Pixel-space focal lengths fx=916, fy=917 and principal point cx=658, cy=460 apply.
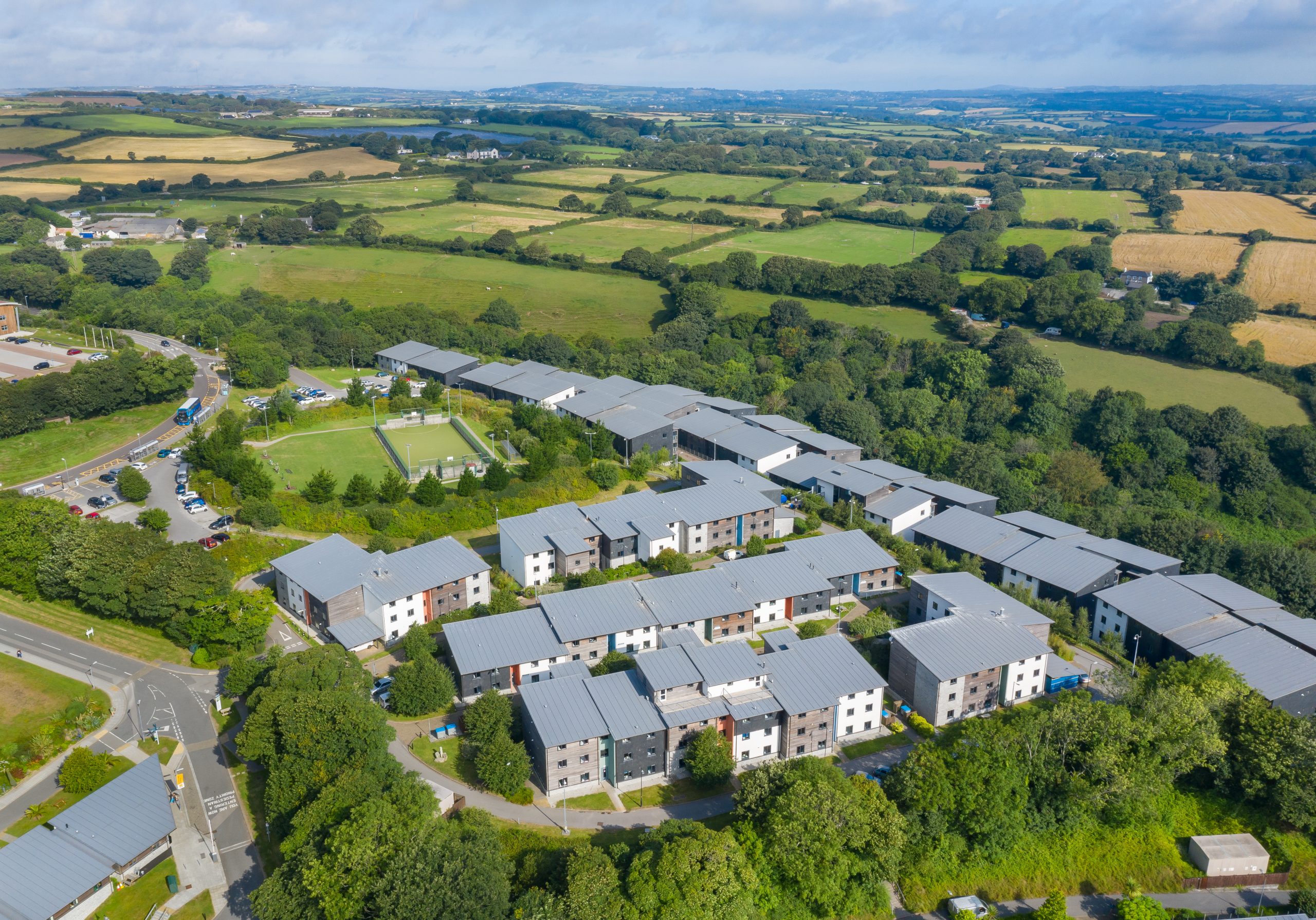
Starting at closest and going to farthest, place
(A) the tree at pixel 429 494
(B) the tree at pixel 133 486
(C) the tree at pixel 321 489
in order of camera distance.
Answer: (C) the tree at pixel 321 489 < (A) the tree at pixel 429 494 < (B) the tree at pixel 133 486

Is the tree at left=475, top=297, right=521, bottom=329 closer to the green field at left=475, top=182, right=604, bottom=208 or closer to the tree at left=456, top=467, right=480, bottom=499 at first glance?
the tree at left=456, top=467, right=480, bottom=499

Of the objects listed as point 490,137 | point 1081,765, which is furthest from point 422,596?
point 490,137

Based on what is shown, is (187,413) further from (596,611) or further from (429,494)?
(596,611)

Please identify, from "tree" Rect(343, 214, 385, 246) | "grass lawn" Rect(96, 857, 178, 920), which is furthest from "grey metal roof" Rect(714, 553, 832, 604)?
"tree" Rect(343, 214, 385, 246)

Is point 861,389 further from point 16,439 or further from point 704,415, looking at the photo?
point 16,439

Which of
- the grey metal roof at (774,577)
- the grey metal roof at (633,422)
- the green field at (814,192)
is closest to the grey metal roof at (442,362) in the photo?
the grey metal roof at (633,422)

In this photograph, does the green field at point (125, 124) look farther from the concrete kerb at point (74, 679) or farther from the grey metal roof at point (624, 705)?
the grey metal roof at point (624, 705)
